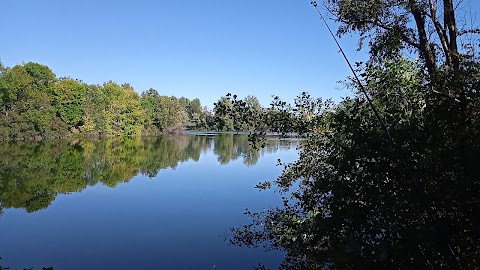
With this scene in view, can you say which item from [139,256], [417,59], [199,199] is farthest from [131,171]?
[417,59]

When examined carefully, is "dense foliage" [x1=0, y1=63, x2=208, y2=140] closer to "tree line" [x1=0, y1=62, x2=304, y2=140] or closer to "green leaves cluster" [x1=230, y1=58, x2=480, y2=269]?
"tree line" [x1=0, y1=62, x2=304, y2=140]

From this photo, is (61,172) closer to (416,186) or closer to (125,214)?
(125,214)

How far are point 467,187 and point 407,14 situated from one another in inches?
137

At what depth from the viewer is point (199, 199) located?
1652 cm

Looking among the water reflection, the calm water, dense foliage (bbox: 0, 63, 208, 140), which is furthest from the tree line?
the calm water

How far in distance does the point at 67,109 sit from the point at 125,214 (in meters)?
45.3

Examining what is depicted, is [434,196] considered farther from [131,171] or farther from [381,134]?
[131,171]

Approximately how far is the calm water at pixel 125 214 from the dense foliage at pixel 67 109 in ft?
31.7

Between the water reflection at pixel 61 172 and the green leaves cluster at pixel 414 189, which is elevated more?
the green leaves cluster at pixel 414 189

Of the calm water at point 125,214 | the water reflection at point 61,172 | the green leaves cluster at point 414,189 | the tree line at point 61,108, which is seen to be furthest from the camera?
the tree line at point 61,108

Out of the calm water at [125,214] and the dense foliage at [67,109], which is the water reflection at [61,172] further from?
the dense foliage at [67,109]

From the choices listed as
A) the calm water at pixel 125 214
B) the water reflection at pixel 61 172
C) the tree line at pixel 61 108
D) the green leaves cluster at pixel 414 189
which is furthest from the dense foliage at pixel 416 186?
the tree line at pixel 61 108

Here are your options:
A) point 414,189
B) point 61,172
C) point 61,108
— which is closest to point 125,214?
point 61,172

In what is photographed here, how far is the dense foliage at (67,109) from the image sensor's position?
149 feet
